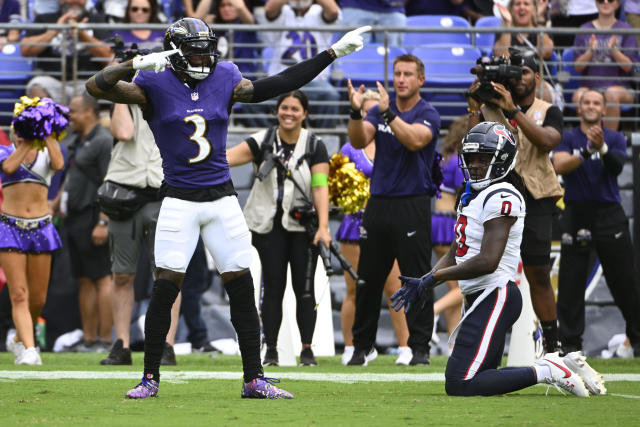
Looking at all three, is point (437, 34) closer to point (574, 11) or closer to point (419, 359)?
point (574, 11)

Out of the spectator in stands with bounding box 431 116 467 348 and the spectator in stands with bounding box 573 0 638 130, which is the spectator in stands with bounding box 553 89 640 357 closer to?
the spectator in stands with bounding box 431 116 467 348

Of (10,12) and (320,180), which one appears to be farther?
(10,12)

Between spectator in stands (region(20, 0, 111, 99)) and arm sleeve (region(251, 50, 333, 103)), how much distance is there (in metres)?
6.06

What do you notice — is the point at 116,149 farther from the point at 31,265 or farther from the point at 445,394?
the point at 445,394

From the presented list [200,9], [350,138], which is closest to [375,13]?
[200,9]

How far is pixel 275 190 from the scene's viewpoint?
31.1 feet

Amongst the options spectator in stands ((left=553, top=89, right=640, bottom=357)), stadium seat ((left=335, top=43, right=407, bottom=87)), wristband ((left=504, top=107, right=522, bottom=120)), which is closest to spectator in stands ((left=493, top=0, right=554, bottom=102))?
stadium seat ((left=335, top=43, right=407, bottom=87))

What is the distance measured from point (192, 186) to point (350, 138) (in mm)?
3036

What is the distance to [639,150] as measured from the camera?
38.1ft

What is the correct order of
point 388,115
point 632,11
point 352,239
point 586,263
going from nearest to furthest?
1. point 388,115
2. point 352,239
3. point 586,263
4. point 632,11

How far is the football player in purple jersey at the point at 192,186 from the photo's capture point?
628 cm

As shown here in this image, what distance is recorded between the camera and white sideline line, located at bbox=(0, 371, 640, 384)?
7759mm

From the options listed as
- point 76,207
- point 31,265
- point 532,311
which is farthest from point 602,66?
point 31,265

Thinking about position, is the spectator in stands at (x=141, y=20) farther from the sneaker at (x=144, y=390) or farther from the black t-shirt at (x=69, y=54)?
the sneaker at (x=144, y=390)
